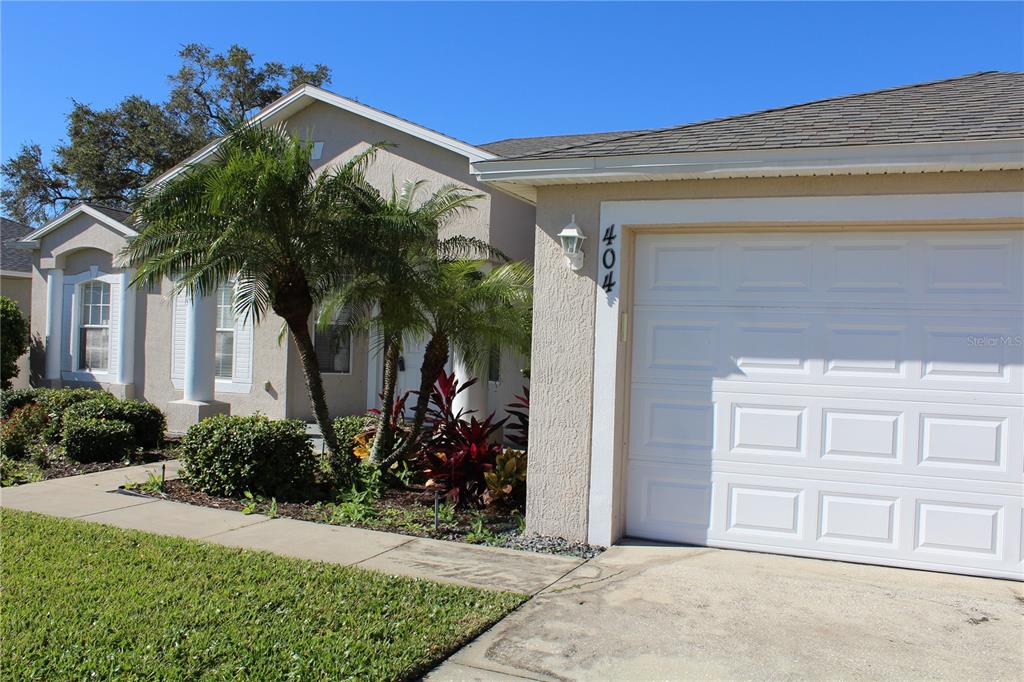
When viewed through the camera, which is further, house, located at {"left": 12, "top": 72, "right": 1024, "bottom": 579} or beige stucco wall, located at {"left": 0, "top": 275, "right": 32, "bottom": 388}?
beige stucco wall, located at {"left": 0, "top": 275, "right": 32, "bottom": 388}

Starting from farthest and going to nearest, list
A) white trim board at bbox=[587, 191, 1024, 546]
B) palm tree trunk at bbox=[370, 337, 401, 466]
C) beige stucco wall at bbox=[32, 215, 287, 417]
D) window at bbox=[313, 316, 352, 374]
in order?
window at bbox=[313, 316, 352, 374] → beige stucco wall at bbox=[32, 215, 287, 417] → palm tree trunk at bbox=[370, 337, 401, 466] → white trim board at bbox=[587, 191, 1024, 546]

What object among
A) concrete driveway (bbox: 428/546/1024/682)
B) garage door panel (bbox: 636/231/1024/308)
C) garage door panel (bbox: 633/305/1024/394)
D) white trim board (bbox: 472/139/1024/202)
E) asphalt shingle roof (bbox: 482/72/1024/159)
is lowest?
concrete driveway (bbox: 428/546/1024/682)

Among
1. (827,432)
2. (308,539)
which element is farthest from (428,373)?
(827,432)

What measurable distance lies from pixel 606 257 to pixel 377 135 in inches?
302

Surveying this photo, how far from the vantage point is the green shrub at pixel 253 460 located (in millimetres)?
8141

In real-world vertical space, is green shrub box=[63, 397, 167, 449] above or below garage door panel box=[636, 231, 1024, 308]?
below

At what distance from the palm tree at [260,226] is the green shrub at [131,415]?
2957mm

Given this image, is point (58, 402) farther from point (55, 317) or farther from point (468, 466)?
point (468, 466)

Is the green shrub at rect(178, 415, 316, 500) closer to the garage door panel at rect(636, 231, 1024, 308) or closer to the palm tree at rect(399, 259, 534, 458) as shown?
the palm tree at rect(399, 259, 534, 458)

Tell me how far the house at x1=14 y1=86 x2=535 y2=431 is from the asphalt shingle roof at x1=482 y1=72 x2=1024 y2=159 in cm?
422

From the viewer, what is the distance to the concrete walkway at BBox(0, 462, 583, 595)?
5.77 metres

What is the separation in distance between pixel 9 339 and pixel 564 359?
549 inches

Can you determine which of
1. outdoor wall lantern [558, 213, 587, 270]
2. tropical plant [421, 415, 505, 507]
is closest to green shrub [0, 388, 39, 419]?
tropical plant [421, 415, 505, 507]

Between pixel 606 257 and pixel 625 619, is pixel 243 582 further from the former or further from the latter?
pixel 606 257
